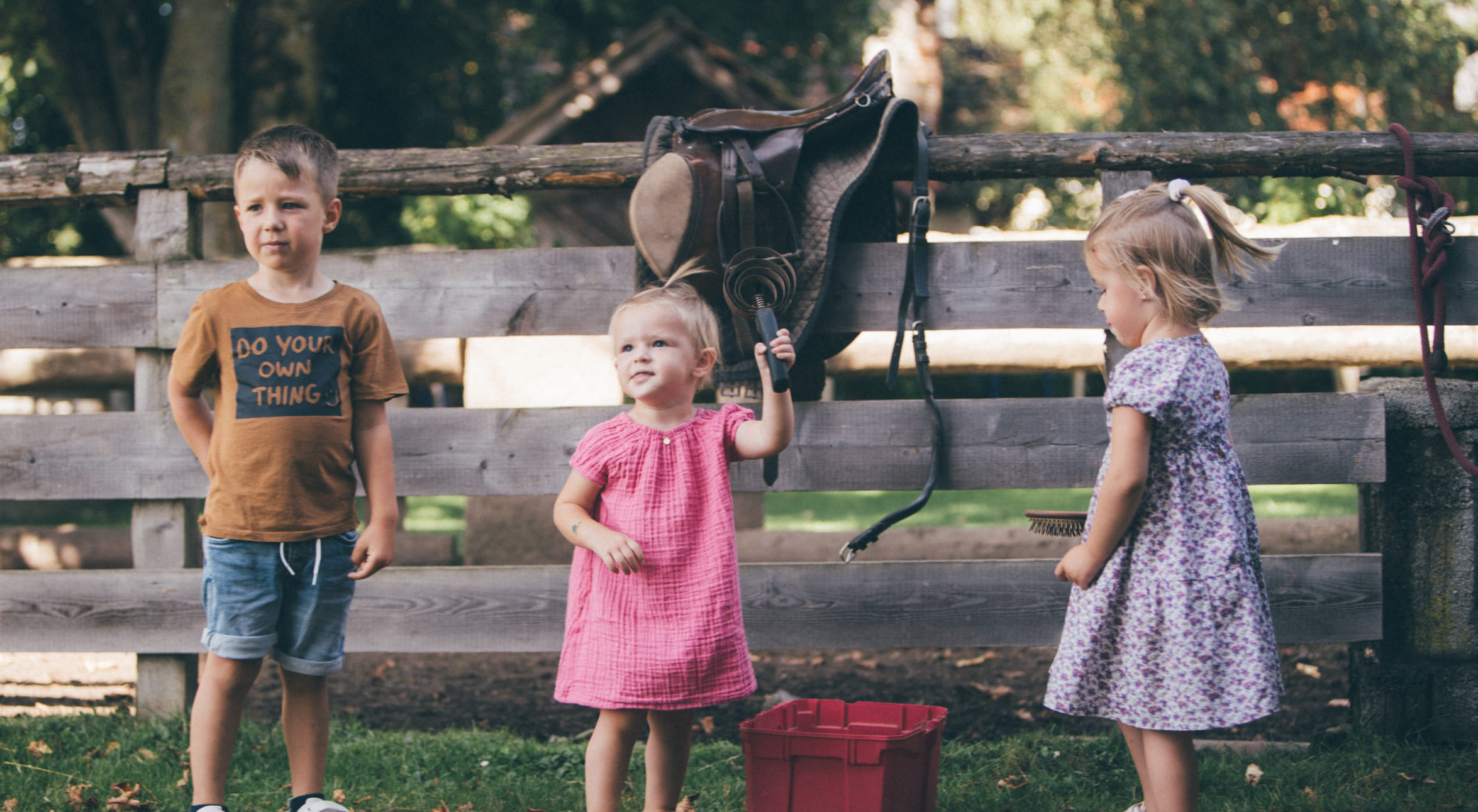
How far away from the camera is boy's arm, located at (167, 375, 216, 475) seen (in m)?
2.48

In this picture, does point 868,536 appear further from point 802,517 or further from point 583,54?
point 583,54

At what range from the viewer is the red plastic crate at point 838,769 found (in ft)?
7.51

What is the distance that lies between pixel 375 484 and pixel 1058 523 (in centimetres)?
155

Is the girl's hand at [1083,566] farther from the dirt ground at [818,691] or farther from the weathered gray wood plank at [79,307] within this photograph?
the weathered gray wood plank at [79,307]

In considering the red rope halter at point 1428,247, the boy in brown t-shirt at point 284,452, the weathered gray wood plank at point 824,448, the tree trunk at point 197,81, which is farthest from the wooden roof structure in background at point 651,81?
the boy in brown t-shirt at point 284,452

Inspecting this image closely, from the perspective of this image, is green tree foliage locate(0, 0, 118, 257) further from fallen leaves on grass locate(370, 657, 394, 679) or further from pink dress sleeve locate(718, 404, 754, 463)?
pink dress sleeve locate(718, 404, 754, 463)

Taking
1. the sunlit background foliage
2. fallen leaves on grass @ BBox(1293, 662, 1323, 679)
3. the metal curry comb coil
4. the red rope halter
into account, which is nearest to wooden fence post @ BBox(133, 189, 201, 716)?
the metal curry comb coil

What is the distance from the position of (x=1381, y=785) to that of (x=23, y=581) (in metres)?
3.94

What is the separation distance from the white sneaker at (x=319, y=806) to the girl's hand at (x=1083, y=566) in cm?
166

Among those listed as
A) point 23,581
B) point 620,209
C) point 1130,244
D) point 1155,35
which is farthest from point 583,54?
point 1130,244

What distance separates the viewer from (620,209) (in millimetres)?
12102

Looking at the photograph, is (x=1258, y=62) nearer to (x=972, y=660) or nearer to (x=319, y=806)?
(x=972, y=660)

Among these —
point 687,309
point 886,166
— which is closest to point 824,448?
point 886,166

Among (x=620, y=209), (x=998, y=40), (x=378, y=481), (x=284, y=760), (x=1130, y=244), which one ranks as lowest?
(x=284, y=760)
